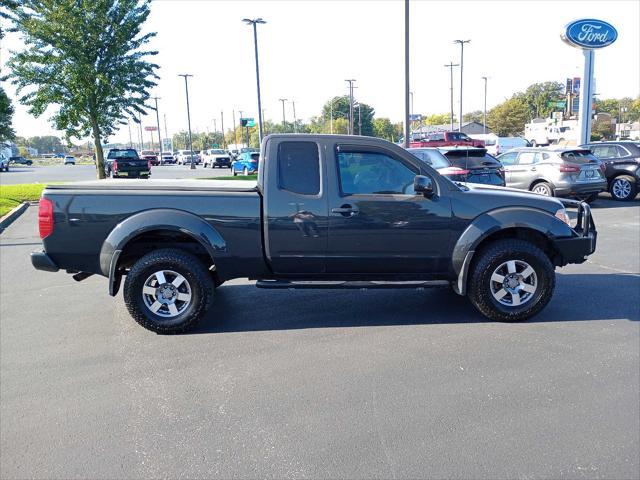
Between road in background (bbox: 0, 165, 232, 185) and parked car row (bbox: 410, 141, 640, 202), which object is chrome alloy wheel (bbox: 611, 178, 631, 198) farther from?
road in background (bbox: 0, 165, 232, 185)

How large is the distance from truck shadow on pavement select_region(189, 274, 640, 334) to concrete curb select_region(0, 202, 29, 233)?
322 inches

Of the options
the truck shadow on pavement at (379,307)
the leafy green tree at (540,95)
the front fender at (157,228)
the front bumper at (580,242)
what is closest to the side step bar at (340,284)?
the truck shadow on pavement at (379,307)

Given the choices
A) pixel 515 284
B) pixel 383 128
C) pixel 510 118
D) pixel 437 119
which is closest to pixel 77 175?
pixel 515 284

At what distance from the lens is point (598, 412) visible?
361 cm

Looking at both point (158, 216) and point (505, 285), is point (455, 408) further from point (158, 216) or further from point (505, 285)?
point (158, 216)

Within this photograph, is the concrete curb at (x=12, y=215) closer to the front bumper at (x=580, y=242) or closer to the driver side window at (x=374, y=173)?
the driver side window at (x=374, y=173)

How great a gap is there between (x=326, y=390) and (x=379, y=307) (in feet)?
6.89

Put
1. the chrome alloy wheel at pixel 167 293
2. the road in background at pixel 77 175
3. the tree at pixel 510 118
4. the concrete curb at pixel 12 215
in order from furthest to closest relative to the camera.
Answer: the tree at pixel 510 118, the road in background at pixel 77 175, the concrete curb at pixel 12 215, the chrome alloy wheel at pixel 167 293

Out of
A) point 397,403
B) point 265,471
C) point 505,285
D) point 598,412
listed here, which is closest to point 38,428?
point 265,471

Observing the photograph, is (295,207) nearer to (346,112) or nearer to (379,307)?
(379,307)

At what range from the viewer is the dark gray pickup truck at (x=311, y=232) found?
5156mm

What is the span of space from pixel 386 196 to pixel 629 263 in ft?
15.4

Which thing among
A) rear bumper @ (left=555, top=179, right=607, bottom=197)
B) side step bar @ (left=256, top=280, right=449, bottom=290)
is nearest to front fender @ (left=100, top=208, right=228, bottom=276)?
side step bar @ (left=256, top=280, right=449, bottom=290)

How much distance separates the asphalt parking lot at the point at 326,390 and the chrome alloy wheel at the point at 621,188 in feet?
34.9
